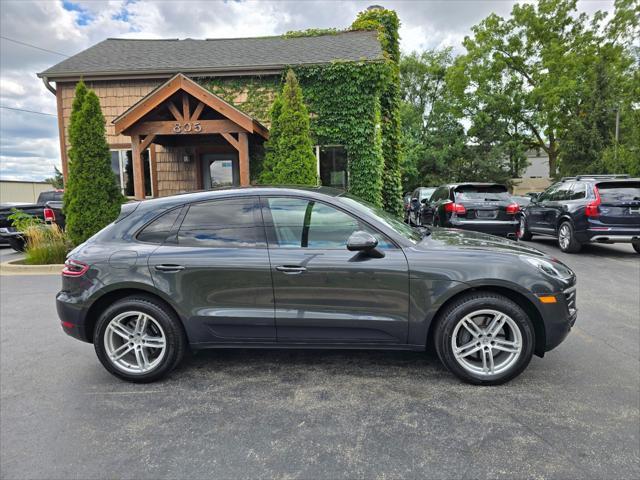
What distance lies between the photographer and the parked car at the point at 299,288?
3.04 m

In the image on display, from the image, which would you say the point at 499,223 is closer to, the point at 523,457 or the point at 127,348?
the point at 523,457

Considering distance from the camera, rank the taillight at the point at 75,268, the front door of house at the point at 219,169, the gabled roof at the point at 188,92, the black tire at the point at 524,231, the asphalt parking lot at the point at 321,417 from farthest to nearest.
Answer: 1. the front door of house at the point at 219,169
2. the black tire at the point at 524,231
3. the gabled roof at the point at 188,92
4. the taillight at the point at 75,268
5. the asphalt parking lot at the point at 321,417

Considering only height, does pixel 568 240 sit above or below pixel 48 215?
below

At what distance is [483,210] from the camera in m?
9.17

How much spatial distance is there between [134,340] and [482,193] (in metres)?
8.23

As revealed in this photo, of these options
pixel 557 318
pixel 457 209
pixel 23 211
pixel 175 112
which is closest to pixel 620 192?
pixel 457 209

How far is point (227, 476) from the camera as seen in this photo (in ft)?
7.16

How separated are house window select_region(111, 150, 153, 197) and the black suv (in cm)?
1138

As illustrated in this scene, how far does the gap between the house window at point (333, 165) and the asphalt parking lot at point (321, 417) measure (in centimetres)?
877

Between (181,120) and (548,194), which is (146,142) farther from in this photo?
(548,194)

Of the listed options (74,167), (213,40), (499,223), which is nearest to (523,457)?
(499,223)

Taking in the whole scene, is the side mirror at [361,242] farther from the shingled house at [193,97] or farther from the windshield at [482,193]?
the shingled house at [193,97]

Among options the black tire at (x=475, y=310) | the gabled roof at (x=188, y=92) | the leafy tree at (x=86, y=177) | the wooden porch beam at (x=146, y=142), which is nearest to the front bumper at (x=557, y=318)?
the black tire at (x=475, y=310)

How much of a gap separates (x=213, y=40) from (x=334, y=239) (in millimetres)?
14878
